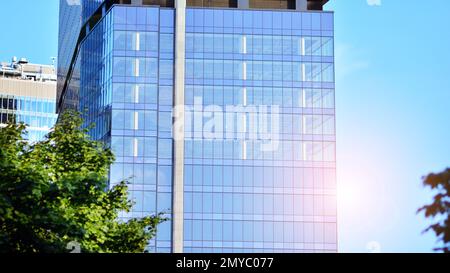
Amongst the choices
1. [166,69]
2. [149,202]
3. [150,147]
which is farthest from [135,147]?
[166,69]

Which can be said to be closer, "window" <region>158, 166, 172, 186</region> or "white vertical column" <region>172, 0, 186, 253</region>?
"white vertical column" <region>172, 0, 186, 253</region>

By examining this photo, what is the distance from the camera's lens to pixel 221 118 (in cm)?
9975

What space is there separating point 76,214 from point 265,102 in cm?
7662

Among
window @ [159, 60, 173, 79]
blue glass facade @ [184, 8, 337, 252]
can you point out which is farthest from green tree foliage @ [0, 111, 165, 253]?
window @ [159, 60, 173, 79]

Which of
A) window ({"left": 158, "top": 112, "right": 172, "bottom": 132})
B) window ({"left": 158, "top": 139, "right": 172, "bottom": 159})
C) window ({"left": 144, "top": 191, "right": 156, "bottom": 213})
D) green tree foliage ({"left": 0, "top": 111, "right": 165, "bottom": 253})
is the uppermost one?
window ({"left": 158, "top": 112, "right": 172, "bottom": 132})

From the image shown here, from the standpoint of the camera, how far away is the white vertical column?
9638 cm

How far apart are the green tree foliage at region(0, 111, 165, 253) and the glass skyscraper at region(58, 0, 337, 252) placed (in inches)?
2232

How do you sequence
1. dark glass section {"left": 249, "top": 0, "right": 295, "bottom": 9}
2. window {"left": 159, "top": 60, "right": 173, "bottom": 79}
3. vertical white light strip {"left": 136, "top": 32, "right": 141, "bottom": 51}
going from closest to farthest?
vertical white light strip {"left": 136, "top": 32, "right": 141, "bottom": 51} → window {"left": 159, "top": 60, "right": 173, "bottom": 79} → dark glass section {"left": 249, "top": 0, "right": 295, "bottom": 9}

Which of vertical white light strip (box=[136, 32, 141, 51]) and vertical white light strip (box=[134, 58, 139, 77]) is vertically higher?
vertical white light strip (box=[136, 32, 141, 51])

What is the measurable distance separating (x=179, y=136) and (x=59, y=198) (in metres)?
76.8

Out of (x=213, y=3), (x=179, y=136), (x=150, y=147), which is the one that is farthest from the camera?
(x=213, y=3)

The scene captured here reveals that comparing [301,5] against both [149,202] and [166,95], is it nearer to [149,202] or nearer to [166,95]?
[166,95]

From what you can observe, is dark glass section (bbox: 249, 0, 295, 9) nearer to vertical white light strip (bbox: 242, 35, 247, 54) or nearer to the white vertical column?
vertical white light strip (bbox: 242, 35, 247, 54)
